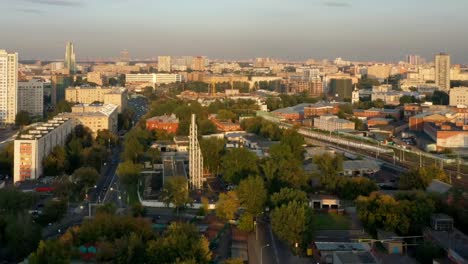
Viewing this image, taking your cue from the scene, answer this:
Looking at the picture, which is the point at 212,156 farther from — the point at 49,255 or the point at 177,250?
the point at 49,255

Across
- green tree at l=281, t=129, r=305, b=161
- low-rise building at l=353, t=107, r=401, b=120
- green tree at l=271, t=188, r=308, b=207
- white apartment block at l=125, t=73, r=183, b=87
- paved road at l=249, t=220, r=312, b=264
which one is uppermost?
white apartment block at l=125, t=73, r=183, b=87

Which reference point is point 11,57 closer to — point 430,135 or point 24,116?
point 24,116

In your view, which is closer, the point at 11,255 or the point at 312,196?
the point at 11,255

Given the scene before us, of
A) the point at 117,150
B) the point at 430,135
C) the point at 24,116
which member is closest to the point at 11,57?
the point at 24,116

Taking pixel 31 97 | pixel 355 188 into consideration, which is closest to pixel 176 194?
pixel 355 188

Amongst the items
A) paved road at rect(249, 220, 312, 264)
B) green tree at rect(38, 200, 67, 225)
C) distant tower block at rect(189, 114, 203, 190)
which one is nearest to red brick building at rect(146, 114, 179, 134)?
distant tower block at rect(189, 114, 203, 190)

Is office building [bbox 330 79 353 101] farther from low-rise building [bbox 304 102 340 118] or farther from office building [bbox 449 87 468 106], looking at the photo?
low-rise building [bbox 304 102 340 118]
